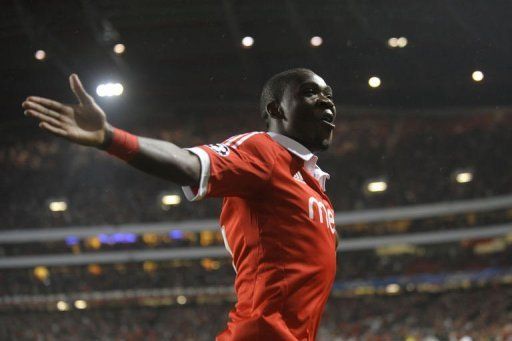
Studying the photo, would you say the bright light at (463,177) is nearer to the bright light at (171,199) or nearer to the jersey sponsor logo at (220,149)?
the bright light at (171,199)

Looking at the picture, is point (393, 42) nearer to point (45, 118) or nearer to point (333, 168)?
point (45, 118)

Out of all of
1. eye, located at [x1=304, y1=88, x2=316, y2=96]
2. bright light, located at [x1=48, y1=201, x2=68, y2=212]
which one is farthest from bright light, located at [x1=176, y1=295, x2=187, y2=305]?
eye, located at [x1=304, y1=88, x2=316, y2=96]

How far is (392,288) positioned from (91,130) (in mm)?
24054

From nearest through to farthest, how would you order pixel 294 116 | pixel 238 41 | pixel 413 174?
1. pixel 294 116
2. pixel 238 41
3. pixel 413 174

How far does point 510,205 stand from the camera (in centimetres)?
2227

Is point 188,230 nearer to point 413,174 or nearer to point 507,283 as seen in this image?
point 413,174

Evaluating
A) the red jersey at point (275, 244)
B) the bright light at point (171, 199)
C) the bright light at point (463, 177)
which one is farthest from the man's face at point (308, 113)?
the bright light at point (171, 199)

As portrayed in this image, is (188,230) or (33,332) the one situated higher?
(188,230)

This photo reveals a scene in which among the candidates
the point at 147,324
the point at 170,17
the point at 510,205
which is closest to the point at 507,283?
the point at 510,205

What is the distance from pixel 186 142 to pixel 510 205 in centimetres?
1071

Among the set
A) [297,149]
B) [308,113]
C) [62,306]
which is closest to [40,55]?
[308,113]

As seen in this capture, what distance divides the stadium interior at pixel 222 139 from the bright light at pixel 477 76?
0.04 metres

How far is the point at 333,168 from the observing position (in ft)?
69.8

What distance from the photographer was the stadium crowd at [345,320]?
785 inches
